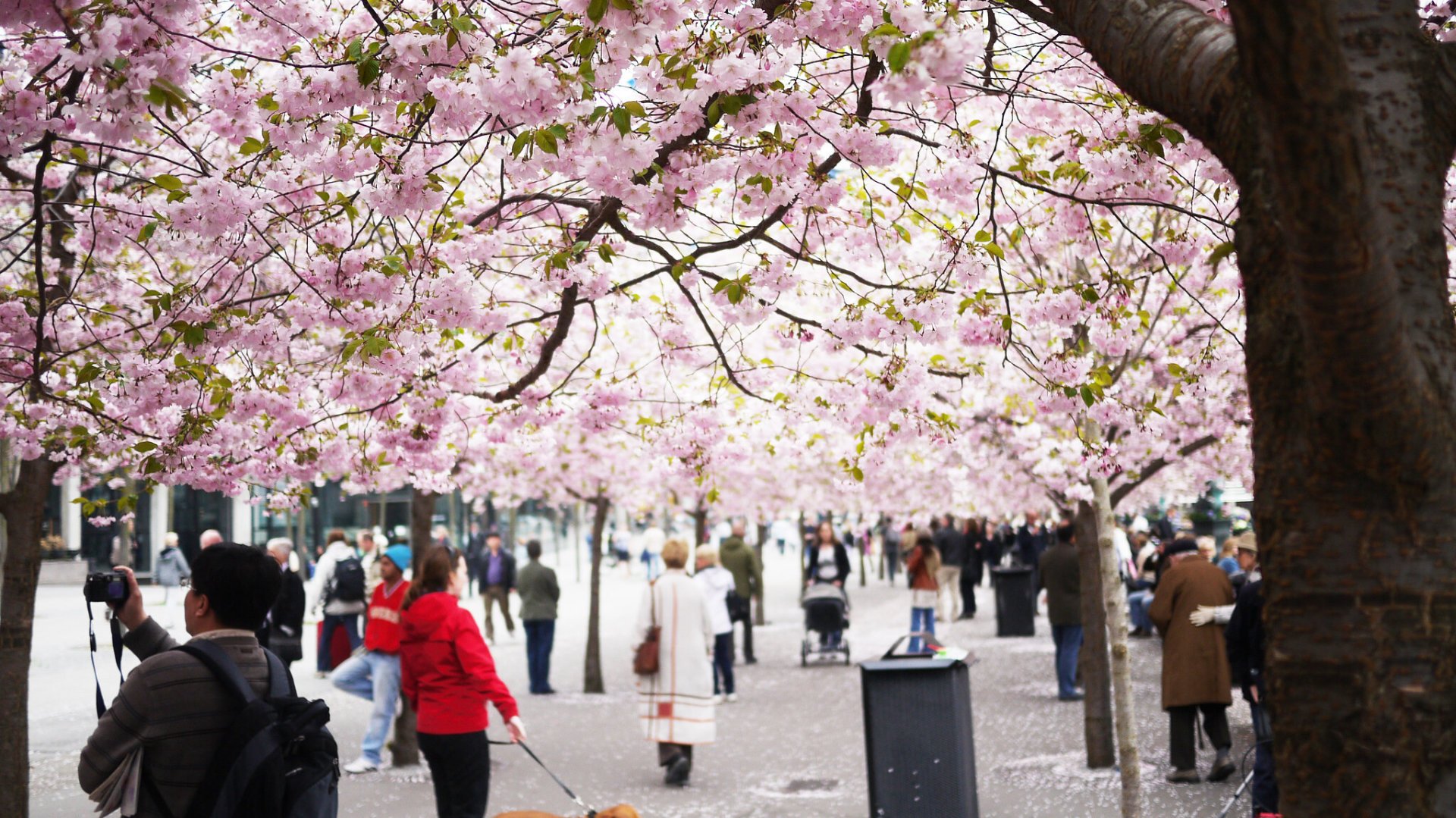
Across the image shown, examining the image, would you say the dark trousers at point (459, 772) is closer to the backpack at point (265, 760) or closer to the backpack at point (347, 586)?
the backpack at point (265, 760)

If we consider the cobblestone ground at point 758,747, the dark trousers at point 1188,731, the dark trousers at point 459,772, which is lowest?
the cobblestone ground at point 758,747

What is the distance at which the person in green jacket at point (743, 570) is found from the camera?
18.0 metres

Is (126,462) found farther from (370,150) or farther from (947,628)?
(947,628)

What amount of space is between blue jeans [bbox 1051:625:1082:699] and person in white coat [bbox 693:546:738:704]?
3852 millimetres

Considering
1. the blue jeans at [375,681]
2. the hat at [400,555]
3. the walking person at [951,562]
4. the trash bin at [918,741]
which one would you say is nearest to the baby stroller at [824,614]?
the walking person at [951,562]

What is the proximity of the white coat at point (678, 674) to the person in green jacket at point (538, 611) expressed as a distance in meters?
4.86

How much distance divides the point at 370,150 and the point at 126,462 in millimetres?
4456

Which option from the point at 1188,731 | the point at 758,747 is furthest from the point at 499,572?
the point at 1188,731

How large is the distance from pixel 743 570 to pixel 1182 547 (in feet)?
24.5

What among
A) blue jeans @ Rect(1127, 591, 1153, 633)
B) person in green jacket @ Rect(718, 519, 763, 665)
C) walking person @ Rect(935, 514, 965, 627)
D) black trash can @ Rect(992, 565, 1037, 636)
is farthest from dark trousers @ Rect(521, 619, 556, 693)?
walking person @ Rect(935, 514, 965, 627)

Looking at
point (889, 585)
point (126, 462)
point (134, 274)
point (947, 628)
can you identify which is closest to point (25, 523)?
point (126, 462)

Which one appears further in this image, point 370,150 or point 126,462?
point 126,462

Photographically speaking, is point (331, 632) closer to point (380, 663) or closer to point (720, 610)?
point (720, 610)

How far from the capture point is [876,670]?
26.0 ft
